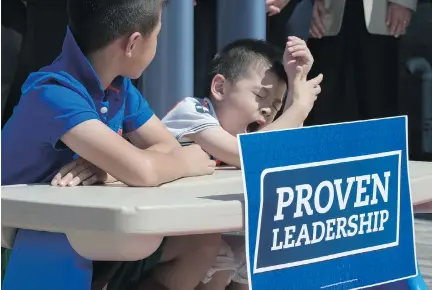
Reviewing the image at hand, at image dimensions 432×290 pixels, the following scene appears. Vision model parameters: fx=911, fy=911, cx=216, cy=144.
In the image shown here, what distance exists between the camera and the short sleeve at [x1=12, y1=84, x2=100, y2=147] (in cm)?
164

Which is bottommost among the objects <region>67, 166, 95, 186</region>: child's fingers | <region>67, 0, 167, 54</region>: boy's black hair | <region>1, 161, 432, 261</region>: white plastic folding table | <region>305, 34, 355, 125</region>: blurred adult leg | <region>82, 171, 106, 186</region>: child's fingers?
<region>305, 34, 355, 125</region>: blurred adult leg

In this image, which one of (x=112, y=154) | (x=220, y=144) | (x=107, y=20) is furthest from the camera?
(x=220, y=144)

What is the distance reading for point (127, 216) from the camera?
1.32m

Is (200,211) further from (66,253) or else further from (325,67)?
(325,67)

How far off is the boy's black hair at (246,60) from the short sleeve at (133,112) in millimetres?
364

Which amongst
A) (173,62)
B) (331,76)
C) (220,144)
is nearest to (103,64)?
(220,144)

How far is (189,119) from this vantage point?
87.4 inches

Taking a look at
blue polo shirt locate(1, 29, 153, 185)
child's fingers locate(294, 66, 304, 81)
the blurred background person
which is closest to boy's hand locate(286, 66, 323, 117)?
child's fingers locate(294, 66, 304, 81)

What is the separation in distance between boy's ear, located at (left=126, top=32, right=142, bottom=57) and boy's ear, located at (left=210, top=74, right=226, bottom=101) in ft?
1.69

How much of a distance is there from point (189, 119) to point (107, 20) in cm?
49

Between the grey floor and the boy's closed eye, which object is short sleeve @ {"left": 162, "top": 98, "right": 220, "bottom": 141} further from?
the grey floor

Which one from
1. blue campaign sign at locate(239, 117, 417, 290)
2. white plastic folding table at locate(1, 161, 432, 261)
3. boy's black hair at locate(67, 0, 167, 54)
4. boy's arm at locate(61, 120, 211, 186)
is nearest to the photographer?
white plastic folding table at locate(1, 161, 432, 261)

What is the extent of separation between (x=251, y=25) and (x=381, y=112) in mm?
1017

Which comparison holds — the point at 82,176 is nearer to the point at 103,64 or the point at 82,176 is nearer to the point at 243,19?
the point at 103,64
